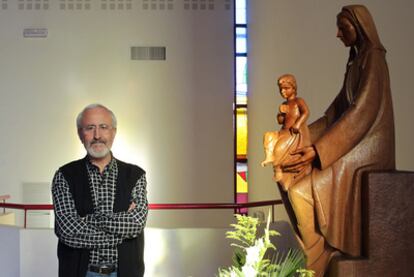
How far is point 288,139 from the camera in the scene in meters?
2.35

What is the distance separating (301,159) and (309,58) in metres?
2.70

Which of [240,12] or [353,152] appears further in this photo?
[240,12]

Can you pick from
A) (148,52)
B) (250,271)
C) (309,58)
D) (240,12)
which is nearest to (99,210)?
(250,271)

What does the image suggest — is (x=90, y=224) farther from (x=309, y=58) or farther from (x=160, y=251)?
(x=309, y=58)

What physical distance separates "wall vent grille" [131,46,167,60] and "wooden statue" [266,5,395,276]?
233 inches

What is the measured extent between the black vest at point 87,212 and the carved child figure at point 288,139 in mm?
723

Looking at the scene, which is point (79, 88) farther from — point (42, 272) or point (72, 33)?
point (42, 272)

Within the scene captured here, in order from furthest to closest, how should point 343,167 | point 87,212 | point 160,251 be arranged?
point 160,251
point 87,212
point 343,167

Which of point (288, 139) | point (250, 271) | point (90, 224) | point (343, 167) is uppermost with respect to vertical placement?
point (288, 139)

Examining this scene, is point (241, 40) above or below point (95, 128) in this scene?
above

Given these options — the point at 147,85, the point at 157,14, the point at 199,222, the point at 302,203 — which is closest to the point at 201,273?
the point at 302,203

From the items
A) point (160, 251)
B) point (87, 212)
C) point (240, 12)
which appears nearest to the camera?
point (87, 212)

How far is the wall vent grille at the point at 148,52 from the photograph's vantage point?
8016 mm

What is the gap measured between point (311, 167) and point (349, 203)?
0.25 meters
